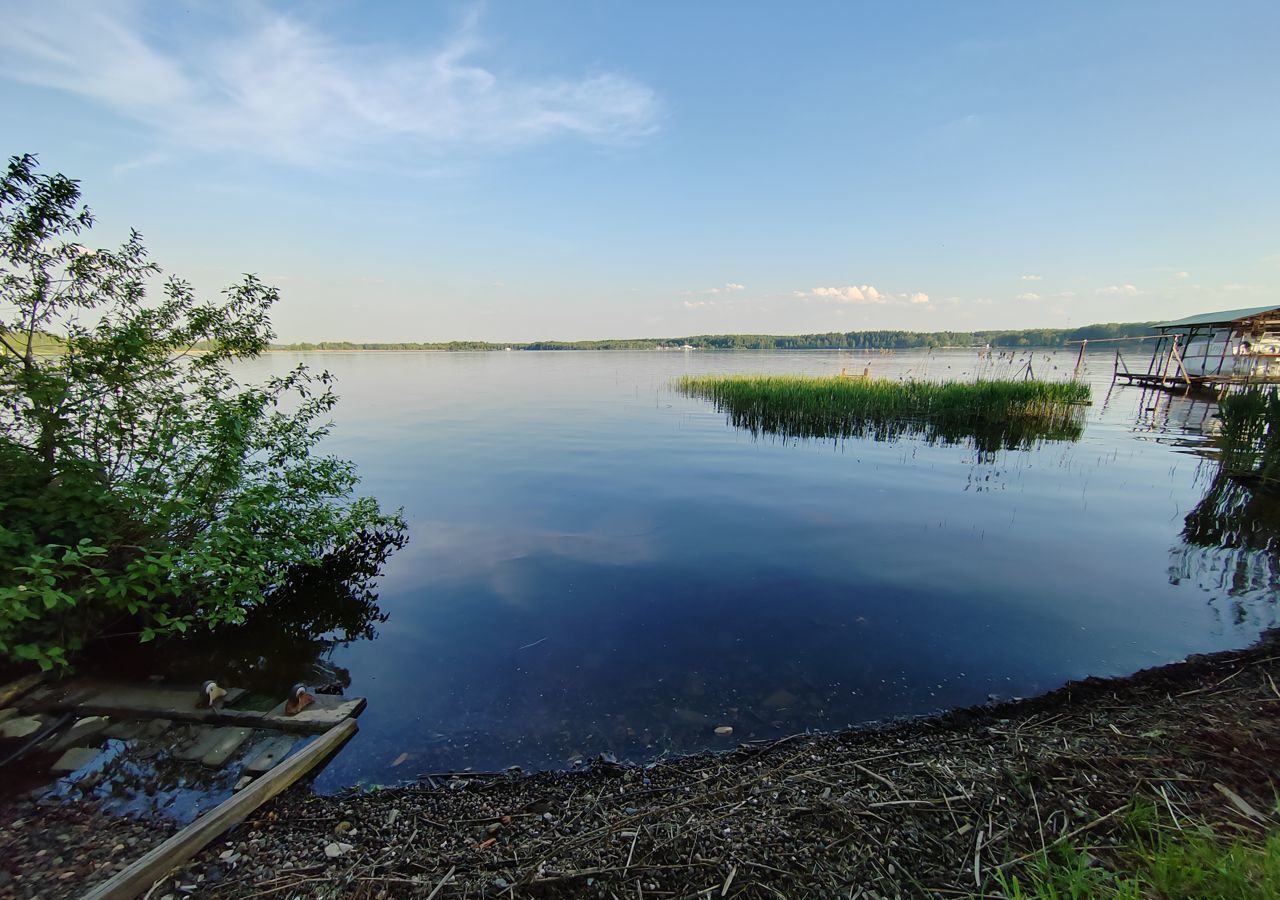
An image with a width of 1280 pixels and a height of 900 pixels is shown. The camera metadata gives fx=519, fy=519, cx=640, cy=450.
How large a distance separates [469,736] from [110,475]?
485 cm

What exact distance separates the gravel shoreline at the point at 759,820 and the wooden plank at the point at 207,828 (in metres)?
0.08

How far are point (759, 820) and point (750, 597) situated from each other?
13.8ft

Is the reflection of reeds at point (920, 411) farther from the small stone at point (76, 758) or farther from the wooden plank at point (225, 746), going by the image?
the small stone at point (76, 758)

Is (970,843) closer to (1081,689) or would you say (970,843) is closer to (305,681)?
(1081,689)

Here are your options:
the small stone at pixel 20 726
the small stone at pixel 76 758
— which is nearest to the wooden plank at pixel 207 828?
the small stone at pixel 76 758

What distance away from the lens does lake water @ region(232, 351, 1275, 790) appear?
197 inches

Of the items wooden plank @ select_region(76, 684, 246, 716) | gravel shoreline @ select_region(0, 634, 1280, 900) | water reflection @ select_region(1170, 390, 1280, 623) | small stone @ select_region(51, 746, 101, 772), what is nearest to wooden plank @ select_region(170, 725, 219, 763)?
wooden plank @ select_region(76, 684, 246, 716)

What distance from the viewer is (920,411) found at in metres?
23.9

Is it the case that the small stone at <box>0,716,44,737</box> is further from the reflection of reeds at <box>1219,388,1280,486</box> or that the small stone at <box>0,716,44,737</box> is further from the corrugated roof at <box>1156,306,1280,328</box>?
the corrugated roof at <box>1156,306,1280,328</box>

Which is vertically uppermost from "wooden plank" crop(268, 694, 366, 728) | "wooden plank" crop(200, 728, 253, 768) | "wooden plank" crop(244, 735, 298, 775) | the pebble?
the pebble

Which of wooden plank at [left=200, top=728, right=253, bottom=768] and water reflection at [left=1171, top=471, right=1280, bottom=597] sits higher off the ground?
wooden plank at [left=200, top=728, right=253, bottom=768]

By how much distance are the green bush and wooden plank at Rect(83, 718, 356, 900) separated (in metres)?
1.79

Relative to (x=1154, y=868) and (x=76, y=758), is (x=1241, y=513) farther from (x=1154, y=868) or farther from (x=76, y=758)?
(x=76, y=758)

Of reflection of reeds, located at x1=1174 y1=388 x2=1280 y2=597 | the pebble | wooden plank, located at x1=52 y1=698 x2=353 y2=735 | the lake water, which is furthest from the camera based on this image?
reflection of reeds, located at x1=1174 y1=388 x2=1280 y2=597
